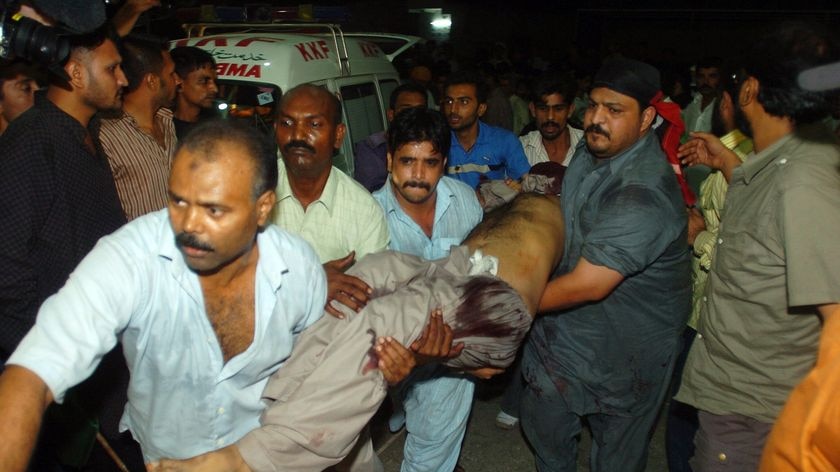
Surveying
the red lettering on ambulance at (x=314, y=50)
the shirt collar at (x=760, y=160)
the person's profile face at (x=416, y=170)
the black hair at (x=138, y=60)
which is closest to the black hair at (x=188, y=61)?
the black hair at (x=138, y=60)

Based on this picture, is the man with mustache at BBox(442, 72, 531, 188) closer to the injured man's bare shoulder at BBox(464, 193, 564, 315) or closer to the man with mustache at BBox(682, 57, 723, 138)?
the injured man's bare shoulder at BBox(464, 193, 564, 315)

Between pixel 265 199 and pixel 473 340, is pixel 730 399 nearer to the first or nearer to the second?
pixel 473 340

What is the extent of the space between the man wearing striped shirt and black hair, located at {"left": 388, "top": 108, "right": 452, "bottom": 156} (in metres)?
1.24

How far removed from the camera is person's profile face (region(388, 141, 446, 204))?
119 inches

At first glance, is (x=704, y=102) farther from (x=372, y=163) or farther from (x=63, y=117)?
(x=63, y=117)

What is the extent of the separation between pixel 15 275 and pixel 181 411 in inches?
36.4

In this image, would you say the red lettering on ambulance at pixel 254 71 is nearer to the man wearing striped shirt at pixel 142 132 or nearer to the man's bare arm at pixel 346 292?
the man wearing striped shirt at pixel 142 132

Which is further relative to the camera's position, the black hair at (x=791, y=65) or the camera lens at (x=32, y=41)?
the camera lens at (x=32, y=41)

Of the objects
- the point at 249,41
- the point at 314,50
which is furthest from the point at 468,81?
the point at 249,41

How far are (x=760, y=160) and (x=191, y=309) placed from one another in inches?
80.1

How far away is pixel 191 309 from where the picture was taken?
1.86 m

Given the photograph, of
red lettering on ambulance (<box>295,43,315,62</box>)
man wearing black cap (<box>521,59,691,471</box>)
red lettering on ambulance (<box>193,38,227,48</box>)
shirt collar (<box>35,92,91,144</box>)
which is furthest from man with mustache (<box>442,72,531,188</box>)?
shirt collar (<box>35,92,91,144</box>)

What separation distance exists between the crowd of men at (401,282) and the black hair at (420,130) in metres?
0.01

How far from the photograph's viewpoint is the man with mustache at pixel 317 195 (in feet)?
9.42
